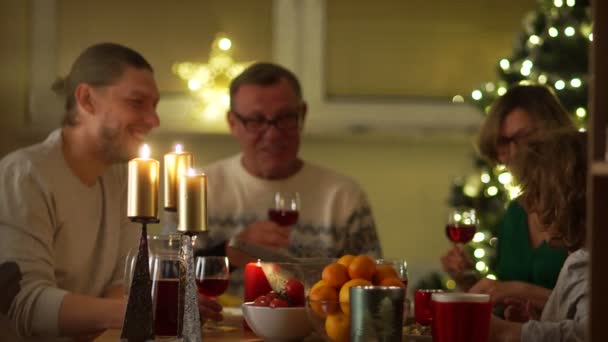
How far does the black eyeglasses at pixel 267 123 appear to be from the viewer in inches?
148

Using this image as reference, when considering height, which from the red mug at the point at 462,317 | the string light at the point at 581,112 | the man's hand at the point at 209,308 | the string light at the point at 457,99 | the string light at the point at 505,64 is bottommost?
the man's hand at the point at 209,308

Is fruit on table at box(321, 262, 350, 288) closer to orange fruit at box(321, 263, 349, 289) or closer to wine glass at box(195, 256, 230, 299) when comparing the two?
orange fruit at box(321, 263, 349, 289)

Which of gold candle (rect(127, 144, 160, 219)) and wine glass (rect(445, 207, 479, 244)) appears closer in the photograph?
gold candle (rect(127, 144, 160, 219))

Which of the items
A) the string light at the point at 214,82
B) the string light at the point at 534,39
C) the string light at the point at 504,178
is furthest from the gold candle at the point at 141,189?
the string light at the point at 214,82

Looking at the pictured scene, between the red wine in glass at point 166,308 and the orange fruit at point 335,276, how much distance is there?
1.17 feet

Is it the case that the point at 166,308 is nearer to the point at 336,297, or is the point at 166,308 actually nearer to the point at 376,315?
the point at 336,297

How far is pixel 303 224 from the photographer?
12.4 ft

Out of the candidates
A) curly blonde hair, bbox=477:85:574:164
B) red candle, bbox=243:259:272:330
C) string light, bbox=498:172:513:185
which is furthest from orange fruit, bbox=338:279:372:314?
string light, bbox=498:172:513:185

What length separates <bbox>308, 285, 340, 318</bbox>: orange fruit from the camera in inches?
74.7

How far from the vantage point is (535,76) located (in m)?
4.06

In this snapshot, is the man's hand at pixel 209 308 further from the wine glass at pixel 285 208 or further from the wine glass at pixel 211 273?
the wine glass at pixel 285 208

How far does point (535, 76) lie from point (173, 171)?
2.36 m

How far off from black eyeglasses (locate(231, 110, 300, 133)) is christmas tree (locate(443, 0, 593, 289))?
0.85 metres

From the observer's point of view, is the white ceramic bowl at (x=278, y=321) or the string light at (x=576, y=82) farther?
the string light at (x=576, y=82)
